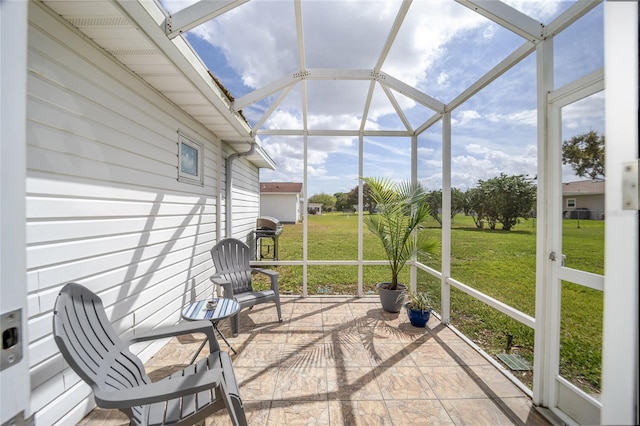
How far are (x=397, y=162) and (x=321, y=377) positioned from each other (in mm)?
3357

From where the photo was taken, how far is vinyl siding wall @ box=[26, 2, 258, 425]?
160 centimetres

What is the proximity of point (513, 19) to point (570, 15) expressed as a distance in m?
0.36

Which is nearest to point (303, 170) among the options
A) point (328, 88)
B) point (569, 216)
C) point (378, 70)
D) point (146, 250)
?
point (328, 88)

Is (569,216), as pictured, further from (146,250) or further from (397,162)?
(146,250)

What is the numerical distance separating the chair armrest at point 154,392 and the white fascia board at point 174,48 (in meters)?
2.18

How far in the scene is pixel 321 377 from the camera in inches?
94.3

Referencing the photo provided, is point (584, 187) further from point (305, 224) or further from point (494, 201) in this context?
point (305, 224)

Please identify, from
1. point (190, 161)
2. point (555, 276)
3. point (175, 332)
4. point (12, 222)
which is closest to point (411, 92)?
point (555, 276)

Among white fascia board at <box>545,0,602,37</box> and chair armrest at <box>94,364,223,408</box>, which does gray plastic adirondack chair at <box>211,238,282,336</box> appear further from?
white fascia board at <box>545,0,602,37</box>

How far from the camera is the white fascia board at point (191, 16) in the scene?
192cm

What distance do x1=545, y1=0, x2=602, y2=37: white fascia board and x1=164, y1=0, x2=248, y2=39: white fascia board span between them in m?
2.42

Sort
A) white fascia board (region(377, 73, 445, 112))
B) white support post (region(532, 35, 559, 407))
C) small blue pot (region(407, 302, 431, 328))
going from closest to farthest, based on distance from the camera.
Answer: white support post (region(532, 35, 559, 407)) → small blue pot (region(407, 302, 431, 328)) → white fascia board (region(377, 73, 445, 112))

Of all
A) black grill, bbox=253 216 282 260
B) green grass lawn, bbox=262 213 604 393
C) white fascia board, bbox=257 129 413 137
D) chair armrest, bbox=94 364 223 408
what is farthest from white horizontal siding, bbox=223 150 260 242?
chair armrest, bbox=94 364 223 408

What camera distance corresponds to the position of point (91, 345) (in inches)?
61.6
